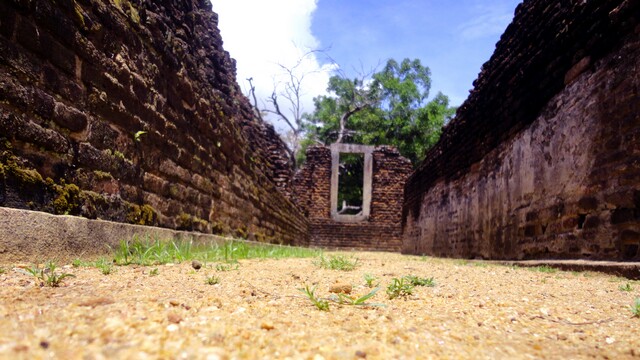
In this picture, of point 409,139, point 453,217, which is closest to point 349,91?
point 409,139

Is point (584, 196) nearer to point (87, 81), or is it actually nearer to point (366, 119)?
point (87, 81)

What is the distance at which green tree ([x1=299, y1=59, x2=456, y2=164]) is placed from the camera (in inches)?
980

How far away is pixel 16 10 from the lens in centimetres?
212

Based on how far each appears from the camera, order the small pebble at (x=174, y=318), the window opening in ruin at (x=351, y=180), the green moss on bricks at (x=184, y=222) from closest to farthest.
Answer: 1. the small pebble at (x=174, y=318)
2. the green moss on bricks at (x=184, y=222)
3. the window opening in ruin at (x=351, y=180)

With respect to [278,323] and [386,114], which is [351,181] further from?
[278,323]

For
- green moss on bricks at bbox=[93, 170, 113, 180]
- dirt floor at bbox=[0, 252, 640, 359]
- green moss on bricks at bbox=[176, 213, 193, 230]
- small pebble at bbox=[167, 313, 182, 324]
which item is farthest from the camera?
green moss on bricks at bbox=[176, 213, 193, 230]

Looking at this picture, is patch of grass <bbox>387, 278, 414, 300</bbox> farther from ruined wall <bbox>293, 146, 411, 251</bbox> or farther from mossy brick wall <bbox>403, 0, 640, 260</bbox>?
ruined wall <bbox>293, 146, 411, 251</bbox>

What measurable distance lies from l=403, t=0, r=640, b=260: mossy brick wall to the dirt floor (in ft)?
5.02

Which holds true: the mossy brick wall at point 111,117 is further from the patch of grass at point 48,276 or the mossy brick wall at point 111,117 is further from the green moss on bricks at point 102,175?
the patch of grass at point 48,276

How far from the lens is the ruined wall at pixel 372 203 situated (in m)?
17.2

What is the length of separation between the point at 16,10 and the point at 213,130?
312 cm

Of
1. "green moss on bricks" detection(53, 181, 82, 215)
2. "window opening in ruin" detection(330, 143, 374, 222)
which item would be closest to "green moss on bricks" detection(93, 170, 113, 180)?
"green moss on bricks" detection(53, 181, 82, 215)

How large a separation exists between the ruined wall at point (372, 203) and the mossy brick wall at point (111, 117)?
1178cm

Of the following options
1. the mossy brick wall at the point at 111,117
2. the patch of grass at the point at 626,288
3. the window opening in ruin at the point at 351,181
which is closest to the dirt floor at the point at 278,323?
the patch of grass at the point at 626,288
